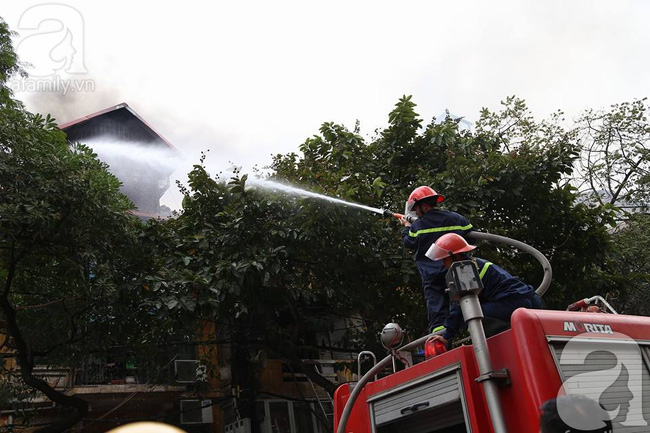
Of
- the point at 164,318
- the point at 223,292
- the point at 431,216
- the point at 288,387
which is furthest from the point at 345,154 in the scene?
the point at 288,387

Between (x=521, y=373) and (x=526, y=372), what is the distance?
3 cm

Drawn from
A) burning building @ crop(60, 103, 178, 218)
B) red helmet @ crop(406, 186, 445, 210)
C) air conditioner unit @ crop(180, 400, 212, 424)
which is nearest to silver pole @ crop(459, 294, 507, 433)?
red helmet @ crop(406, 186, 445, 210)

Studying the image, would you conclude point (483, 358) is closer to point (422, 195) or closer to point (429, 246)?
point (429, 246)

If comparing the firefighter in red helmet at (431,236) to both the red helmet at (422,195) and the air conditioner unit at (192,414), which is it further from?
the air conditioner unit at (192,414)

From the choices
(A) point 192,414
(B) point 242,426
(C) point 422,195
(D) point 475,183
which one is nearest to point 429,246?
(C) point 422,195

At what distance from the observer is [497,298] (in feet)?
11.6

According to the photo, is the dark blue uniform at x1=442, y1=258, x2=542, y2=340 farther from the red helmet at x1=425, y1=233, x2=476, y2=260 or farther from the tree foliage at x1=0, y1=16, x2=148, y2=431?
the tree foliage at x1=0, y1=16, x2=148, y2=431

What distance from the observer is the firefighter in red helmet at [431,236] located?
12.8 ft

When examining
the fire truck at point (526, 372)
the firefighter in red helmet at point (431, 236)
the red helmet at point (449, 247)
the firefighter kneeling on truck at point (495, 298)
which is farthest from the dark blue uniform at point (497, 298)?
the fire truck at point (526, 372)

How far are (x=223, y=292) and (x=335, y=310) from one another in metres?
3.37

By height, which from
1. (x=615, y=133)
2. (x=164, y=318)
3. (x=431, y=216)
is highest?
(x=615, y=133)

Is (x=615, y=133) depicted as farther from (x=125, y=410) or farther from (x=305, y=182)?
(x=125, y=410)

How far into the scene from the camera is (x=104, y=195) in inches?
344

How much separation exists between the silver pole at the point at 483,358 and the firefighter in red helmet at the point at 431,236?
90 centimetres
